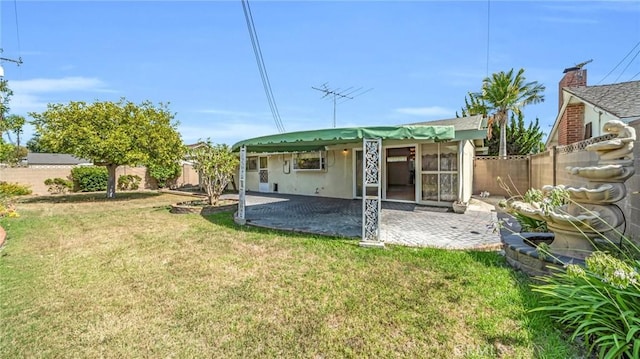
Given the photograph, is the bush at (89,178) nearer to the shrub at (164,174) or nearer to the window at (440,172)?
→ the shrub at (164,174)

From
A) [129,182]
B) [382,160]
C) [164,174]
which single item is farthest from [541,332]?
[129,182]

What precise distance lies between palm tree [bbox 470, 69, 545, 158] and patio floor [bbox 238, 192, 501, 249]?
1464cm

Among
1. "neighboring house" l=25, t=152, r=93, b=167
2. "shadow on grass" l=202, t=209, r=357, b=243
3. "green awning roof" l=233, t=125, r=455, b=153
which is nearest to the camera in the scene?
"green awning roof" l=233, t=125, r=455, b=153

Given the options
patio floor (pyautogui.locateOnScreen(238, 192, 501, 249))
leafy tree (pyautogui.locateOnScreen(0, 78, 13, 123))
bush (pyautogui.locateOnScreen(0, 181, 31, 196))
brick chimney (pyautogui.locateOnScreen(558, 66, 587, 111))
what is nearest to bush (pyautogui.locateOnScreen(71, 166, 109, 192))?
bush (pyautogui.locateOnScreen(0, 181, 31, 196))

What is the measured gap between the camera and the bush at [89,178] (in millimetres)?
18672

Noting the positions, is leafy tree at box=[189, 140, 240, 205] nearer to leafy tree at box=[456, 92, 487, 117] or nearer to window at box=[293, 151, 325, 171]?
window at box=[293, 151, 325, 171]

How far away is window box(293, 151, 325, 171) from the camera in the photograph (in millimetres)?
14776

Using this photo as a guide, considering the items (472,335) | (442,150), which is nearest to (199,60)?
(442,150)

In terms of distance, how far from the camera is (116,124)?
46.1ft

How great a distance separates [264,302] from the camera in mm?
3631

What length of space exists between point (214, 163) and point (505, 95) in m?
21.3

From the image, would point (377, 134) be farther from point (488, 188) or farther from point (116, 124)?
point (116, 124)

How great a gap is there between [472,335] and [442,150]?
8372 millimetres

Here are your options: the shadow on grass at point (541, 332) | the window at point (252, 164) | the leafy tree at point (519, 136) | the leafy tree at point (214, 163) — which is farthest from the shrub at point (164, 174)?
the leafy tree at point (519, 136)
